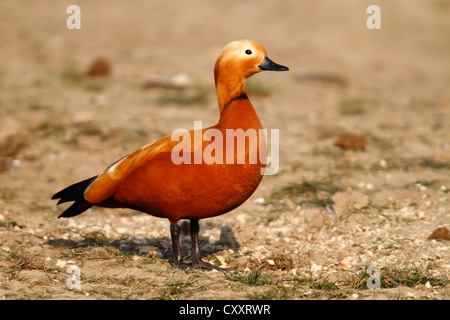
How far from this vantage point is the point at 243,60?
4.68m

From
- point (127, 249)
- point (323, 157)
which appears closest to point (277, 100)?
point (323, 157)

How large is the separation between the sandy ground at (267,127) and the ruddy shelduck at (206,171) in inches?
22.7

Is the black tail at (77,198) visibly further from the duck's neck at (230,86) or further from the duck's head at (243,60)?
the duck's head at (243,60)

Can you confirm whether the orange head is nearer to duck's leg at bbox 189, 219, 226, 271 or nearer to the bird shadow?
duck's leg at bbox 189, 219, 226, 271

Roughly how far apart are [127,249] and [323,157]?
11.4 feet

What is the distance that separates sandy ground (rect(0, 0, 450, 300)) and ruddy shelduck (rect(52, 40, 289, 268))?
58 centimetres

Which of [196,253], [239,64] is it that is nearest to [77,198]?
[196,253]

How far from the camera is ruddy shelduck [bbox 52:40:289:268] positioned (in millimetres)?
4551

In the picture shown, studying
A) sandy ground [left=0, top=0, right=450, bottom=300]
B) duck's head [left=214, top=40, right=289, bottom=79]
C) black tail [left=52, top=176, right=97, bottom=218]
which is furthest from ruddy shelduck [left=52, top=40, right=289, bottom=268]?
Result: sandy ground [left=0, top=0, right=450, bottom=300]

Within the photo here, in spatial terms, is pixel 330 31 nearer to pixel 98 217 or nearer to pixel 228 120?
pixel 98 217

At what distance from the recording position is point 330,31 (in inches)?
568

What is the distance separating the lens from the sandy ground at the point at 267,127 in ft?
15.8

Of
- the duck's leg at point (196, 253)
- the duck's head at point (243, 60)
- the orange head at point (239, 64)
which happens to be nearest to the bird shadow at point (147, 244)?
the duck's leg at point (196, 253)

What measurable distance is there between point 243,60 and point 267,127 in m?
4.55
